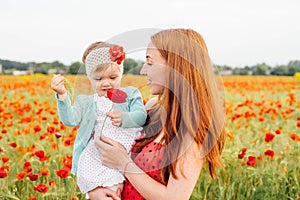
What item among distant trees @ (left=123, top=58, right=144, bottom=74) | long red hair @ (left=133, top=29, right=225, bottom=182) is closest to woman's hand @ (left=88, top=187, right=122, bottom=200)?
long red hair @ (left=133, top=29, right=225, bottom=182)

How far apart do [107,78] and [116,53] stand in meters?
0.10

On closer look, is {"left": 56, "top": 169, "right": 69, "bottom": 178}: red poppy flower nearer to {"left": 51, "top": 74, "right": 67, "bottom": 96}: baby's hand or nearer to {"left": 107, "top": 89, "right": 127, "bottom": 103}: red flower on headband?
{"left": 51, "top": 74, "right": 67, "bottom": 96}: baby's hand

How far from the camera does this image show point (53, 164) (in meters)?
3.53

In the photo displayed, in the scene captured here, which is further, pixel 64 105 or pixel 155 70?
pixel 64 105

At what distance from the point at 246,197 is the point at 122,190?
4.90ft

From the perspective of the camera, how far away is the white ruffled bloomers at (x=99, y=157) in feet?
6.28

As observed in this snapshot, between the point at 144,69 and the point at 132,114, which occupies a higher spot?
the point at 144,69

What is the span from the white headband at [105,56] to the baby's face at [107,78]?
0.02 m

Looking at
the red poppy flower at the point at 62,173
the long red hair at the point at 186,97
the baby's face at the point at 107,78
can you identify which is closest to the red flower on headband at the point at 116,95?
the baby's face at the point at 107,78

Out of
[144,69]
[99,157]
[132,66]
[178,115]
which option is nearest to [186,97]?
[178,115]

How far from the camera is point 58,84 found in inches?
74.9

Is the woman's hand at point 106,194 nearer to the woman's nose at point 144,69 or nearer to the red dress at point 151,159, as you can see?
the red dress at point 151,159

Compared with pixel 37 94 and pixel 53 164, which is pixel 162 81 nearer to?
pixel 53 164

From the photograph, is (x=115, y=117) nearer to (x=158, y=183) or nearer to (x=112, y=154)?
(x=112, y=154)
